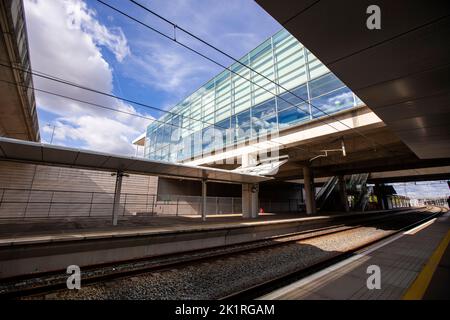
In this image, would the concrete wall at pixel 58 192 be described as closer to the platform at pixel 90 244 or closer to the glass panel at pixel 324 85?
the platform at pixel 90 244

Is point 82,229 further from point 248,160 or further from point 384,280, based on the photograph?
point 248,160

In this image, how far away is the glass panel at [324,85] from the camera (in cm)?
1454

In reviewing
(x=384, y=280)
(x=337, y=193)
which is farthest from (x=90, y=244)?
(x=337, y=193)

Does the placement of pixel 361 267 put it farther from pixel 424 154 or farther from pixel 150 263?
pixel 424 154

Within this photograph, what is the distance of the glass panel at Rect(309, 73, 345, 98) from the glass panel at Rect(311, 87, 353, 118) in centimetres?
39

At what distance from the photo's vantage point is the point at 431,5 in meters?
3.29

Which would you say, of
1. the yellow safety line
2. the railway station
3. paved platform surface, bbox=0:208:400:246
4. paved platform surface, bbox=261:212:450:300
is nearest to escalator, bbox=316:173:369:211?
the railway station

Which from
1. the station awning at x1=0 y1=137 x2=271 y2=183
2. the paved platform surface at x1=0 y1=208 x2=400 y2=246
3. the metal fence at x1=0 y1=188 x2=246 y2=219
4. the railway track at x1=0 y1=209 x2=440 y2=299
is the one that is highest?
the station awning at x1=0 y1=137 x2=271 y2=183

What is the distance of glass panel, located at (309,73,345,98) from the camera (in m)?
14.5

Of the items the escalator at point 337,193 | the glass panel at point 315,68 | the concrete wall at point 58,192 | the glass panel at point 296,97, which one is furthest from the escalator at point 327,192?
the concrete wall at point 58,192

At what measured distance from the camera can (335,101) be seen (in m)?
14.5

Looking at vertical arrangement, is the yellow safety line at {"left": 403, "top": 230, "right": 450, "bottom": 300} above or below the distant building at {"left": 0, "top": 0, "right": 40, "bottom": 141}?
below

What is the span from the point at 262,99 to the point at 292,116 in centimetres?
430

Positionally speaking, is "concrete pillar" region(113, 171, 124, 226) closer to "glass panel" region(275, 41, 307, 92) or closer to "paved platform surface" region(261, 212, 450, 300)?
"paved platform surface" region(261, 212, 450, 300)
